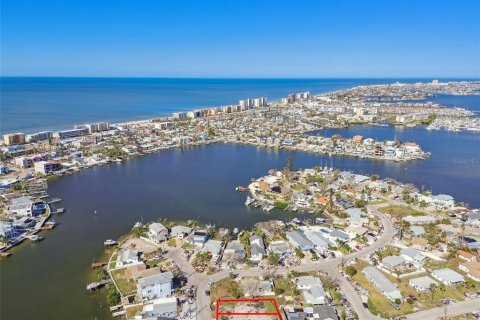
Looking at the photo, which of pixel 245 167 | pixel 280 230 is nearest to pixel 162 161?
pixel 245 167

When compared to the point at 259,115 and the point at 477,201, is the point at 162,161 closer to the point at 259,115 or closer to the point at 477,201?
the point at 477,201

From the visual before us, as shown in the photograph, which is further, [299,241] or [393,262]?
[299,241]

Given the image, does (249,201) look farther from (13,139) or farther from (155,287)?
(13,139)

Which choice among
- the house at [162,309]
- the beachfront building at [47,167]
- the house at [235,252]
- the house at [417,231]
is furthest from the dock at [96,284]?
the beachfront building at [47,167]

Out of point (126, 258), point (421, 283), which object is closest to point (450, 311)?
point (421, 283)

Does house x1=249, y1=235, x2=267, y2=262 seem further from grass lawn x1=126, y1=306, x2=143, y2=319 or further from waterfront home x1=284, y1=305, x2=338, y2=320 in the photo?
grass lawn x1=126, y1=306, x2=143, y2=319

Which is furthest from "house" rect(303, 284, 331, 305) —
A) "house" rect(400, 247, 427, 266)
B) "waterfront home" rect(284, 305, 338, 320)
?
"house" rect(400, 247, 427, 266)
